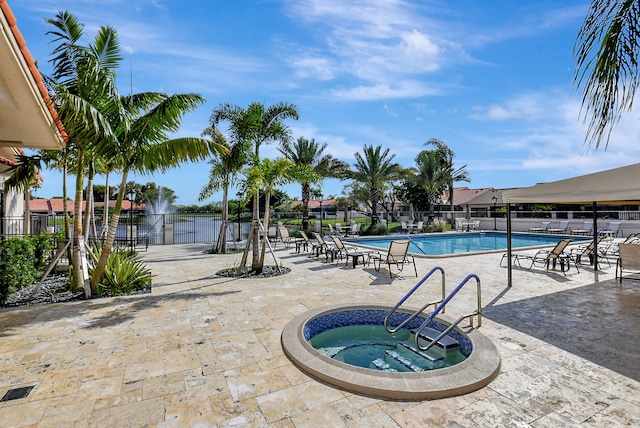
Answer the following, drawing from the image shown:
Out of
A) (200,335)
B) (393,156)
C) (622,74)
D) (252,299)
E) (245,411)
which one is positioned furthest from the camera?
(393,156)

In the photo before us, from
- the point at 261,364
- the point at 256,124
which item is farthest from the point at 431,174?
the point at 261,364

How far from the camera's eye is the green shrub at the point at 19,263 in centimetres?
664

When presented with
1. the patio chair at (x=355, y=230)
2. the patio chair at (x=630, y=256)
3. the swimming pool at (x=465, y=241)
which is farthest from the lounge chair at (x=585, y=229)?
the patio chair at (x=630, y=256)

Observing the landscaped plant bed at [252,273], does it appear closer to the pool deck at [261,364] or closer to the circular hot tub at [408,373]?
the pool deck at [261,364]

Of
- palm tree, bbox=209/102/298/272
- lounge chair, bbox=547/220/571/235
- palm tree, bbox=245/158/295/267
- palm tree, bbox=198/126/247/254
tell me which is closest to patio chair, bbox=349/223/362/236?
palm tree, bbox=198/126/247/254

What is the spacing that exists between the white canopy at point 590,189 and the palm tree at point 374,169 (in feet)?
55.8

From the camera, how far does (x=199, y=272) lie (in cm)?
1041

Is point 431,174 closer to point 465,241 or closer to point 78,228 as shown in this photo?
point 465,241

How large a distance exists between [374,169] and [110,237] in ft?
67.0

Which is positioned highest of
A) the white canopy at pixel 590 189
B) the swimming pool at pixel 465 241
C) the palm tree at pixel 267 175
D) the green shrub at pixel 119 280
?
the palm tree at pixel 267 175

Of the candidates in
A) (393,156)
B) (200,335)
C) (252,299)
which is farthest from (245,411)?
(393,156)

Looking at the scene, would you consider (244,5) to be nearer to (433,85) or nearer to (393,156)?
(433,85)

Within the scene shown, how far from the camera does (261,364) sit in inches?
160

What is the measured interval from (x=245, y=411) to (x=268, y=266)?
319 inches
